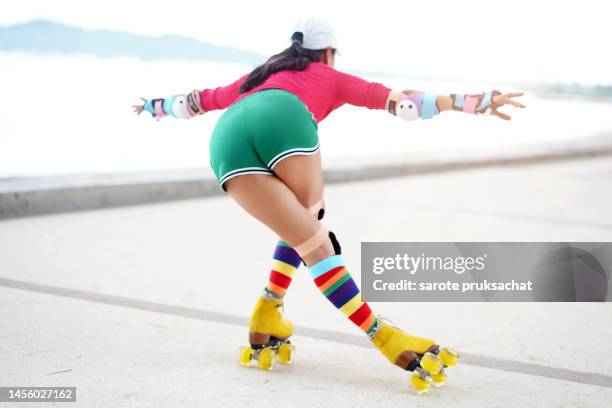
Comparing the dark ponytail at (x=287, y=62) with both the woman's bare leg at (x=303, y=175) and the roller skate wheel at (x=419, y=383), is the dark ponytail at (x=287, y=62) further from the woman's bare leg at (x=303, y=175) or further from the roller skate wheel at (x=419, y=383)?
the roller skate wheel at (x=419, y=383)

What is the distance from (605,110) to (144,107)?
2197 cm

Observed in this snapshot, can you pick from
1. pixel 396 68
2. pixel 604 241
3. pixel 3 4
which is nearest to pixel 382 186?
pixel 604 241

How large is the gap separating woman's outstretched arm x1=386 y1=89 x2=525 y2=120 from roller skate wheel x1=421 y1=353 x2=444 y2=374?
0.79 meters

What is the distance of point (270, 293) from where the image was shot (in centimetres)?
279

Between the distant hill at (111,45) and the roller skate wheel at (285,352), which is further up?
the distant hill at (111,45)

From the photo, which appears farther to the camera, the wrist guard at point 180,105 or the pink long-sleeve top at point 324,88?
the wrist guard at point 180,105

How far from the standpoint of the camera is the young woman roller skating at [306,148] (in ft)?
7.95

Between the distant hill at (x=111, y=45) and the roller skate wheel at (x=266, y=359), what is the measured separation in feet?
27.4

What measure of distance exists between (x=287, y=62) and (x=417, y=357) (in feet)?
3.50

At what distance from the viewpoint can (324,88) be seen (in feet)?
8.40

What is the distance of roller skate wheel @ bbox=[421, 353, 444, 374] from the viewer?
2.41m

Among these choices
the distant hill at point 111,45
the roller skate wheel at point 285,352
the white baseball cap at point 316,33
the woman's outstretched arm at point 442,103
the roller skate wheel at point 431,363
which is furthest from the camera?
the distant hill at point 111,45

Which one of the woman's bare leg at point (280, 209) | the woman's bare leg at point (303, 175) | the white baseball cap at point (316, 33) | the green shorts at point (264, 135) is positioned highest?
the white baseball cap at point (316, 33)

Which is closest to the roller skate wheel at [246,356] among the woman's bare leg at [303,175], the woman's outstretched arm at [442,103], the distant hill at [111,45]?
the woman's bare leg at [303,175]
